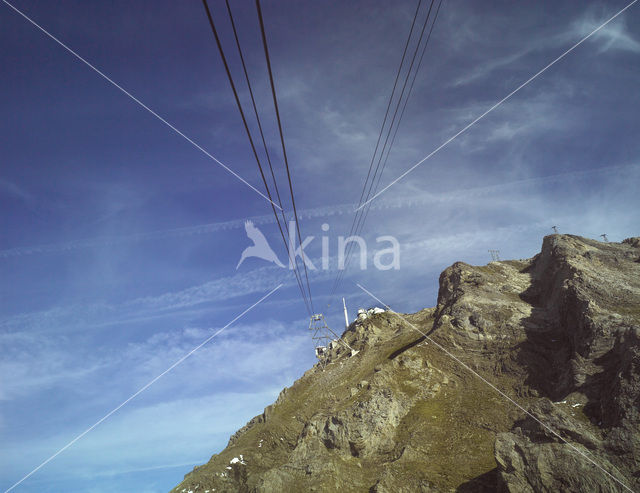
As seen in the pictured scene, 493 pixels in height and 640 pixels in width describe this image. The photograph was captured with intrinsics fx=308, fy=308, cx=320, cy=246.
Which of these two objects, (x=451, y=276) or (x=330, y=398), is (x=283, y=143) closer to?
(x=330, y=398)

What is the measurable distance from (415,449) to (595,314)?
2028cm

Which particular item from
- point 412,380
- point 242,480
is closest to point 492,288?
point 412,380

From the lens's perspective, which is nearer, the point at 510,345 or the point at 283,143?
the point at 283,143

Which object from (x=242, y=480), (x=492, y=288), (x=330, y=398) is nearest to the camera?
(x=242, y=480)

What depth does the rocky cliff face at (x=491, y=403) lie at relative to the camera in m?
17.6

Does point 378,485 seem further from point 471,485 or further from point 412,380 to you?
point 412,380

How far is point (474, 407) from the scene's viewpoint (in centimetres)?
2933

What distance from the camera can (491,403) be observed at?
2900 centimetres

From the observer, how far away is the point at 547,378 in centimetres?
2972

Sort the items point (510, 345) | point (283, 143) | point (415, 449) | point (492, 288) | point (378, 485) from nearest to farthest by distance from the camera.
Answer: point (283, 143) → point (378, 485) → point (415, 449) → point (510, 345) → point (492, 288)

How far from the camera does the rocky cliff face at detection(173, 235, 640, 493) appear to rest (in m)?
17.6

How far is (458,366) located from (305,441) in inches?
727

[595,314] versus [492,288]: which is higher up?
[492,288]

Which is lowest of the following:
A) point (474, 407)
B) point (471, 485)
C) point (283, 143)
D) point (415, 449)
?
point (471, 485)
